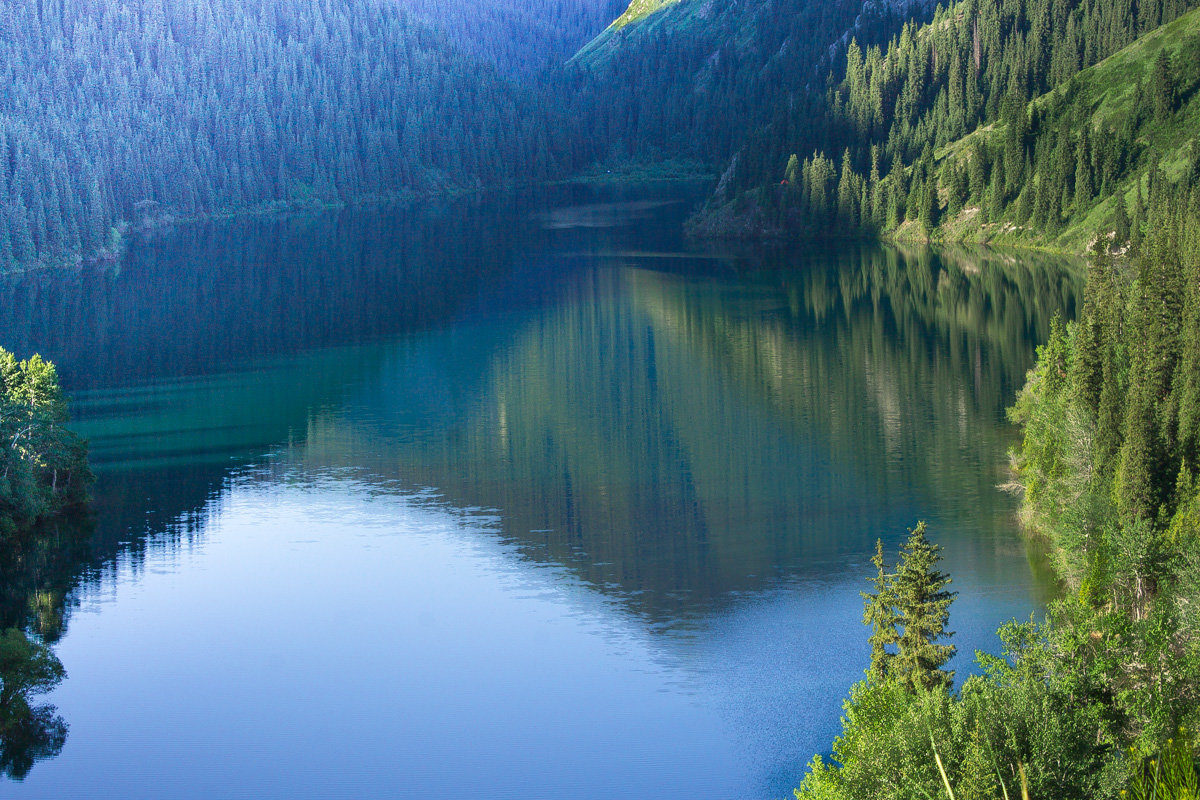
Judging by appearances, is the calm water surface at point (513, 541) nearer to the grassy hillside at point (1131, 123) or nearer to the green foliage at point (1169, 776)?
the green foliage at point (1169, 776)

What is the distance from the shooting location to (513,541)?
77000 mm

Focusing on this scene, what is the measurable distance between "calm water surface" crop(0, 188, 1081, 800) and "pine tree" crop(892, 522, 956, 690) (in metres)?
6.36

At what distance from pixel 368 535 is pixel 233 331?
3132 inches

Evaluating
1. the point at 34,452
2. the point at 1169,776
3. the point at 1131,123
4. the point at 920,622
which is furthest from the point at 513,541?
the point at 1131,123

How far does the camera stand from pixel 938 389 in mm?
107062

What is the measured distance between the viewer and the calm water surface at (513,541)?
53.8 m

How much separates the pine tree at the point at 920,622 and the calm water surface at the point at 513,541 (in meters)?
6.36

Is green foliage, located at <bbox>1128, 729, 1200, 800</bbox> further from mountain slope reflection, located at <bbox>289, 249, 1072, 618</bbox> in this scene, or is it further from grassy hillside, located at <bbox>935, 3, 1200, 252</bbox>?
grassy hillside, located at <bbox>935, 3, 1200, 252</bbox>

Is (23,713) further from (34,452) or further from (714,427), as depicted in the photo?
(714,427)

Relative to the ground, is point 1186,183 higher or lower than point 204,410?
higher

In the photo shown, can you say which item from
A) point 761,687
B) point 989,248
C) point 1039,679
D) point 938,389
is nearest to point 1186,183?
point 989,248

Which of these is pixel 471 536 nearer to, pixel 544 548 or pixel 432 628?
pixel 544 548

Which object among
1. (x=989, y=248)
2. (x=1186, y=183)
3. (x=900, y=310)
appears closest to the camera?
(x=900, y=310)

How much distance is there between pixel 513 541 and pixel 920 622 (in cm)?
3423
